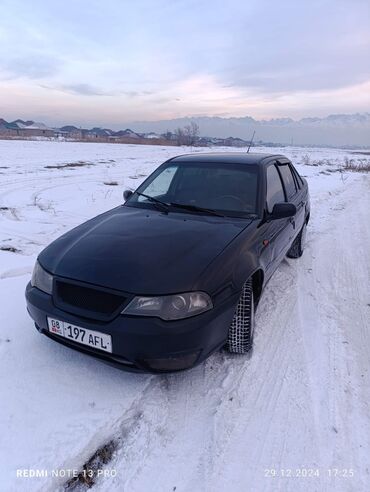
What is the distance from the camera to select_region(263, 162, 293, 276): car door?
3305 millimetres

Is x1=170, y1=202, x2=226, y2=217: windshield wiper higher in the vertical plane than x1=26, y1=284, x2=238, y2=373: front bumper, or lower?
higher

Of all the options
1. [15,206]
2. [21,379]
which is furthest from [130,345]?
[15,206]

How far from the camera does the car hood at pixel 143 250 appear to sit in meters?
2.31

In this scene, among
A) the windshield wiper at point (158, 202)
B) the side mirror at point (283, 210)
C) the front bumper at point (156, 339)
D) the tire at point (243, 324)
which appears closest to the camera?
the front bumper at point (156, 339)

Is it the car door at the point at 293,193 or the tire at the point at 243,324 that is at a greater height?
the car door at the point at 293,193

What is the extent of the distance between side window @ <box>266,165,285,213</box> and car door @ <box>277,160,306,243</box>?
0.20 meters

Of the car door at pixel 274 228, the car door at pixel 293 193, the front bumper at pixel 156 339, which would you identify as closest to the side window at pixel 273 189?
the car door at pixel 274 228

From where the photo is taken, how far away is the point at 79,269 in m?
2.45

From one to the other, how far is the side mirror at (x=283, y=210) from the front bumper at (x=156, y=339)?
129 cm

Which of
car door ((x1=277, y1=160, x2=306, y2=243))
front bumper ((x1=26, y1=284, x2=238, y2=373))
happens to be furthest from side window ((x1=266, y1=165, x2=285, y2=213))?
front bumper ((x1=26, y1=284, x2=238, y2=373))

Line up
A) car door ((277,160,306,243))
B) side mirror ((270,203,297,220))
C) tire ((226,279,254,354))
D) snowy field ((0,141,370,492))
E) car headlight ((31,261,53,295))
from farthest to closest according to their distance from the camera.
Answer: car door ((277,160,306,243)) → side mirror ((270,203,297,220)) → tire ((226,279,254,354)) → car headlight ((31,261,53,295)) → snowy field ((0,141,370,492))

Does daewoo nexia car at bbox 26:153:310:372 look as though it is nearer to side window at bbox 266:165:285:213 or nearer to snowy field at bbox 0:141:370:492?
side window at bbox 266:165:285:213

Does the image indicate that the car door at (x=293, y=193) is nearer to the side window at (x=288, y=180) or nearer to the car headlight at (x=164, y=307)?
the side window at (x=288, y=180)

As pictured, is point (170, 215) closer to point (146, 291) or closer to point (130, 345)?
point (146, 291)
